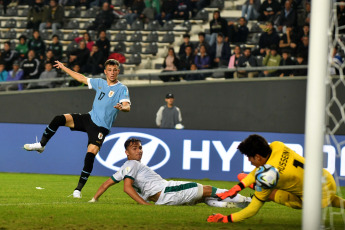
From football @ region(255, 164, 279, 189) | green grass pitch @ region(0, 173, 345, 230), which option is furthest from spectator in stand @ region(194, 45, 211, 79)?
football @ region(255, 164, 279, 189)

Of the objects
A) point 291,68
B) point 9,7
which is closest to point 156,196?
point 291,68

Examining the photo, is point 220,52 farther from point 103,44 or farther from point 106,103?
point 106,103

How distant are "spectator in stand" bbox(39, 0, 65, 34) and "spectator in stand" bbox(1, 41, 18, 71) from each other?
1.97m

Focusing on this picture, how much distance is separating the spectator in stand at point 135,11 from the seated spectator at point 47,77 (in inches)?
125

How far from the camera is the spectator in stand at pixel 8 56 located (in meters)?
20.6

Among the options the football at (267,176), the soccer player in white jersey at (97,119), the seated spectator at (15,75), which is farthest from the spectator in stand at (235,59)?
the football at (267,176)

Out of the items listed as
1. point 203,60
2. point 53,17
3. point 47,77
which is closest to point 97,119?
point 203,60

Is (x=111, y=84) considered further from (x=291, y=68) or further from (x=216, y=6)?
(x=216, y=6)

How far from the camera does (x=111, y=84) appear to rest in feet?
36.0

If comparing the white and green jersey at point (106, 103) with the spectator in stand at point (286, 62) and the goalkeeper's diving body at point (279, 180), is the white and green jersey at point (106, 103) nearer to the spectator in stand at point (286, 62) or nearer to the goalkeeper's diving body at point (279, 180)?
the goalkeeper's diving body at point (279, 180)

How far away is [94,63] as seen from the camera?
19.6 m

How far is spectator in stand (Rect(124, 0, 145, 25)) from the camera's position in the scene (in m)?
21.8

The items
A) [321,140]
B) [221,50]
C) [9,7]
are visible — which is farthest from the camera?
[9,7]

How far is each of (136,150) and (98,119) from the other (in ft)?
5.11
